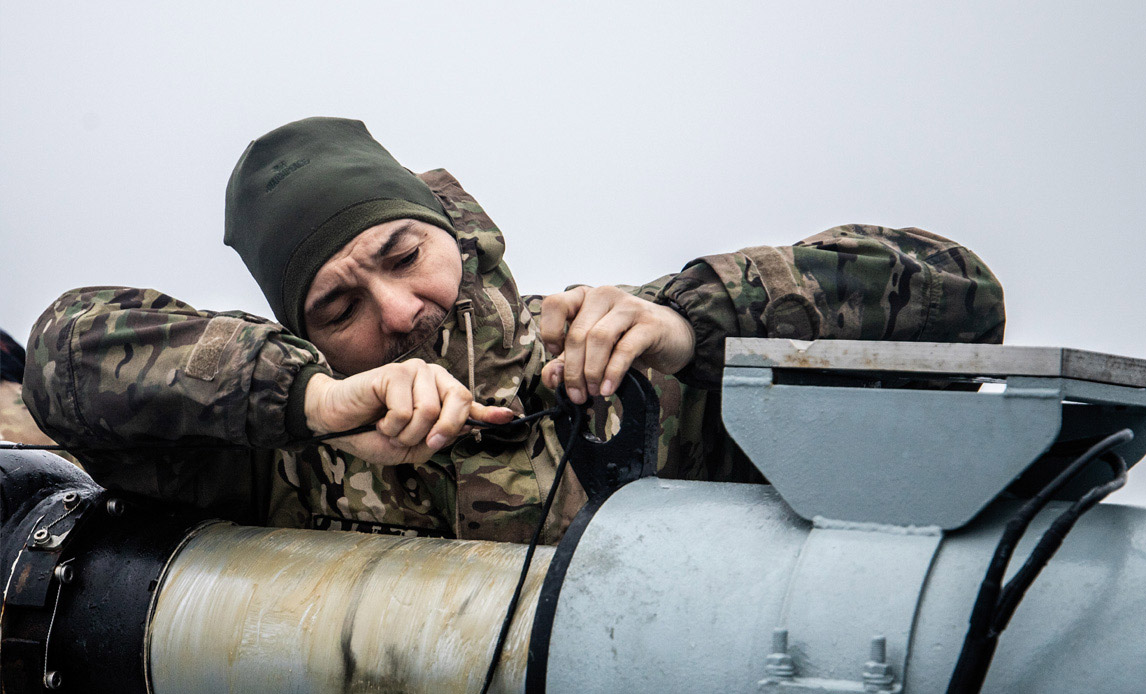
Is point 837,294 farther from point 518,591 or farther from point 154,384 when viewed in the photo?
point 154,384

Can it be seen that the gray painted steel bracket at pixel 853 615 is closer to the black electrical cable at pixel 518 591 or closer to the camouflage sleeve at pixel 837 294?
the black electrical cable at pixel 518 591

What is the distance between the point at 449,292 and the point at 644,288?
0.32m

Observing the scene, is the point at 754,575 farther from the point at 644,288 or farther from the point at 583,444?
the point at 644,288

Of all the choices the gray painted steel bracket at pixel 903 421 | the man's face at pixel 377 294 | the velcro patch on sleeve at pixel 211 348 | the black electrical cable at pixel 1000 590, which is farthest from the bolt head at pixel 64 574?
the black electrical cable at pixel 1000 590

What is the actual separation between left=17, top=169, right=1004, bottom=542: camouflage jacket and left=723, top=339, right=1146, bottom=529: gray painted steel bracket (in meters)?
0.41

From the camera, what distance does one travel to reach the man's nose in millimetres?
1224

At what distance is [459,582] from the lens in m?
0.85

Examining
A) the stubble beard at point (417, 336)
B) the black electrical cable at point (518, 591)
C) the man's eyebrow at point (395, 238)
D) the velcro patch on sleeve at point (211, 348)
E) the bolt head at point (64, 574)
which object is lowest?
the bolt head at point (64, 574)

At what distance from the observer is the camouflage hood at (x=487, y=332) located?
4.19 ft

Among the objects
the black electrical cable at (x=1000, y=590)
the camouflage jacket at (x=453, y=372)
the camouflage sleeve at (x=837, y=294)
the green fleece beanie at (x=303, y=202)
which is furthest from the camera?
the green fleece beanie at (x=303, y=202)

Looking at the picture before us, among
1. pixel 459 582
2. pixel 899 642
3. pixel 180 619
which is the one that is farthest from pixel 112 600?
pixel 899 642

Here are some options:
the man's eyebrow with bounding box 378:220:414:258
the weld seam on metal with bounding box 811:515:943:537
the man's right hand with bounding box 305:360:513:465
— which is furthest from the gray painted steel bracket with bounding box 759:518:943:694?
the man's eyebrow with bounding box 378:220:414:258

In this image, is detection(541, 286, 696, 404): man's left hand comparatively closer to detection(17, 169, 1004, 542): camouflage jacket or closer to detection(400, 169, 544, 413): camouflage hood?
detection(17, 169, 1004, 542): camouflage jacket

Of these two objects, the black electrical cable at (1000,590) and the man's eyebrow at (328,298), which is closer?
the black electrical cable at (1000,590)
